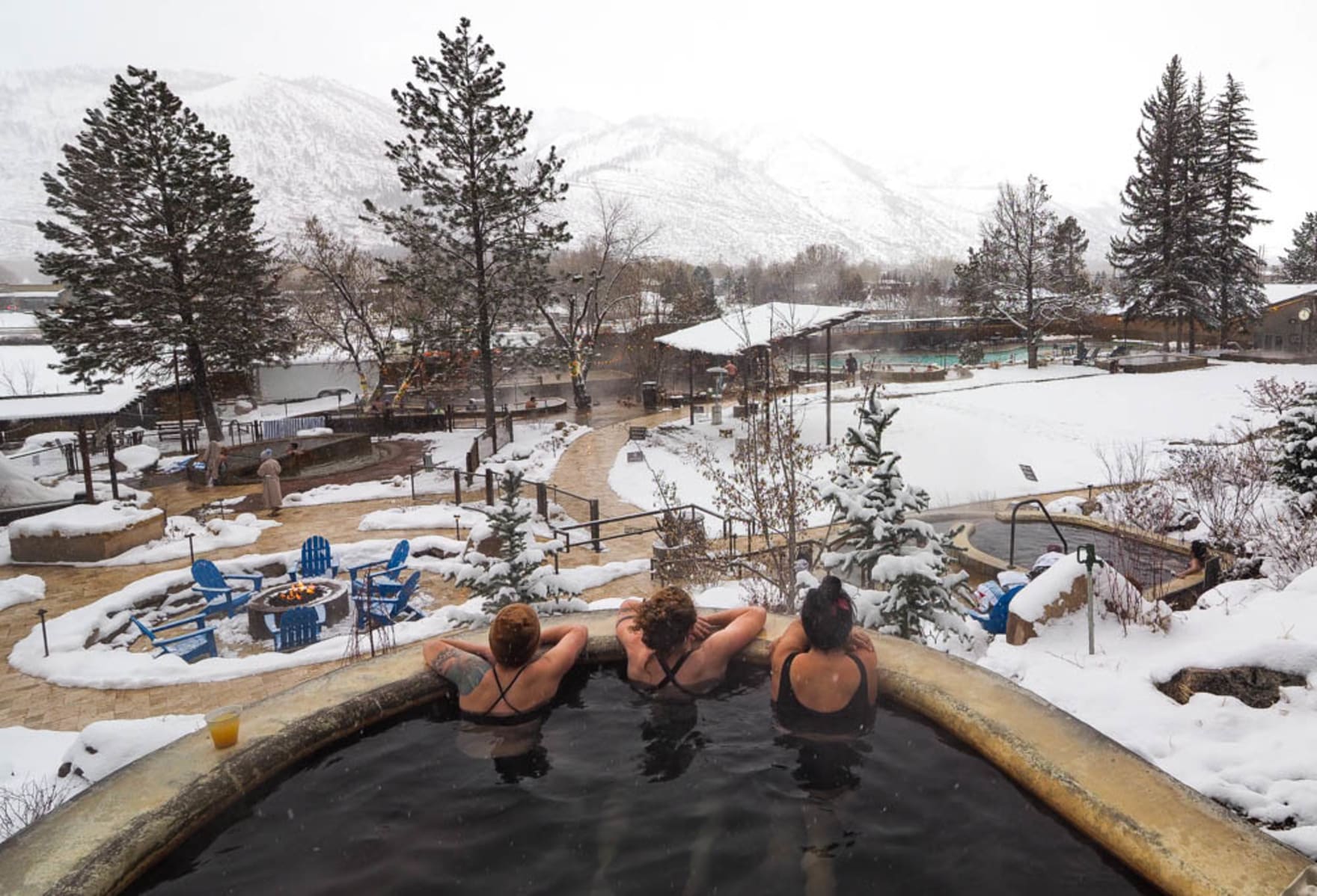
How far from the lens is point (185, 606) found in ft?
36.5

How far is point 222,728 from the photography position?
3.60 metres

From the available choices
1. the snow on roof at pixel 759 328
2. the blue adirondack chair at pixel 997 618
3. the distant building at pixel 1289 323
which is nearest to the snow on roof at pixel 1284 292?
the distant building at pixel 1289 323

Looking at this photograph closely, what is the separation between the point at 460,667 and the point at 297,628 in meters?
6.13

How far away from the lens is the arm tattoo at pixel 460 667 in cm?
434

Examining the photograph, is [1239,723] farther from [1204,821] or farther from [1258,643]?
[1204,821]

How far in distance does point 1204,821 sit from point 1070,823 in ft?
1.52

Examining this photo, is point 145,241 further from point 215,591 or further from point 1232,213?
point 1232,213

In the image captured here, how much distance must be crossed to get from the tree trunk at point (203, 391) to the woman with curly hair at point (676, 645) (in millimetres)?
25460

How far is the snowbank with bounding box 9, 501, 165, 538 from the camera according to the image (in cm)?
1284

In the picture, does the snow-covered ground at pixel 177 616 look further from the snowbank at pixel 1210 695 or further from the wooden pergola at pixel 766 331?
the wooden pergola at pixel 766 331

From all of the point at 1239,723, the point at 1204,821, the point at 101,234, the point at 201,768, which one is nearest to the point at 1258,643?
the point at 1239,723

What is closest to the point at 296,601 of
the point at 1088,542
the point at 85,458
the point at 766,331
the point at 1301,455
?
the point at 85,458

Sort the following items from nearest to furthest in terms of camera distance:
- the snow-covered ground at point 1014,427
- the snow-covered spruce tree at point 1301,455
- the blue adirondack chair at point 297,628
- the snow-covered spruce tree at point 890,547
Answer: the snow-covered spruce tree at point 890,547, the snow-covered spruce tree at point 1301,455, the blue adirondack chair at point 297,628, the snow-covered ground at point 1014,427

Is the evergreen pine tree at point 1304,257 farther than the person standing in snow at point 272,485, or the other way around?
the evergreen pine tree at point 1304,257
